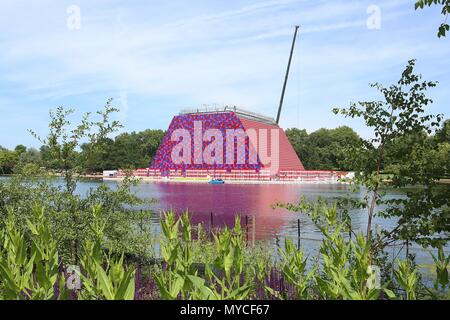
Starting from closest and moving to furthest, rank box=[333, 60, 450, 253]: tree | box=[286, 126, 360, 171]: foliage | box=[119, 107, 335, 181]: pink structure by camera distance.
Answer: box=[333, 60, 450, 253]: tree < box=[119, 107, 335, 181]: pink structure < box=[286, 126, 360, 171]: foliage

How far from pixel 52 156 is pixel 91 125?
96 cm

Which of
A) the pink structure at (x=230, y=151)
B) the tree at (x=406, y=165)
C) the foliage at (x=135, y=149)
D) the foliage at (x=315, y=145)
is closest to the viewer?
the tree at (x=406, y=165)

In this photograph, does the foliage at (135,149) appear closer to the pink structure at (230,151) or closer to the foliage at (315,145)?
the pink structure at (230,151)

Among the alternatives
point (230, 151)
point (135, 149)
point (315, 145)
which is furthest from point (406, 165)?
point (135, 149)

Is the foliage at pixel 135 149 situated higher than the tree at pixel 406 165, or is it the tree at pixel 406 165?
the foliage at pixel 135 149

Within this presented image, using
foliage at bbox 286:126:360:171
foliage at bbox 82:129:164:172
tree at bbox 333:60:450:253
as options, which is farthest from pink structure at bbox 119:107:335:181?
tree at bbox 333:60:450:253

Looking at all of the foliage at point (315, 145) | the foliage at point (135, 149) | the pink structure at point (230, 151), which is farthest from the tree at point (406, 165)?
the foliage at point (315, 145)

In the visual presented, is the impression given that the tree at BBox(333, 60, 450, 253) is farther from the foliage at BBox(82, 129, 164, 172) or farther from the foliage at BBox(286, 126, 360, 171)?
the foliage at BBox(286, 126, 360, 171)

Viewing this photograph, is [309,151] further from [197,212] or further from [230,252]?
[230,252]

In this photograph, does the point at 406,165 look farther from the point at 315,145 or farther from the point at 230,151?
the point at 315,145
